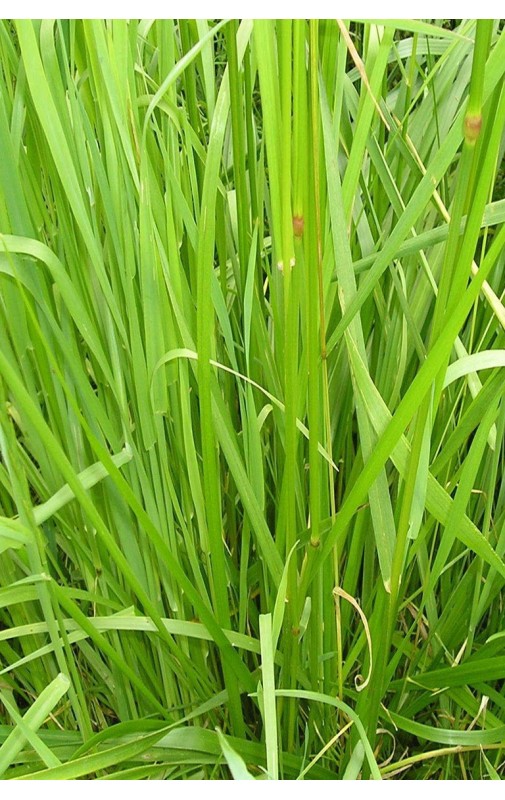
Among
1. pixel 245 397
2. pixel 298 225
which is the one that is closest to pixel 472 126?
pixel 298 225

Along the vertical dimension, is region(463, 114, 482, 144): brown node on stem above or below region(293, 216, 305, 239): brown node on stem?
above

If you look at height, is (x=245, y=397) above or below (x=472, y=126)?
below

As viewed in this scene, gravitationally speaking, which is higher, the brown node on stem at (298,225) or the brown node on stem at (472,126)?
the brown node on stem at (472,126)

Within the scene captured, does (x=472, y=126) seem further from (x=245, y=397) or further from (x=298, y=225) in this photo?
(x=245, y=397)

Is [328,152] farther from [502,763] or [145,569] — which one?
[502,763]
